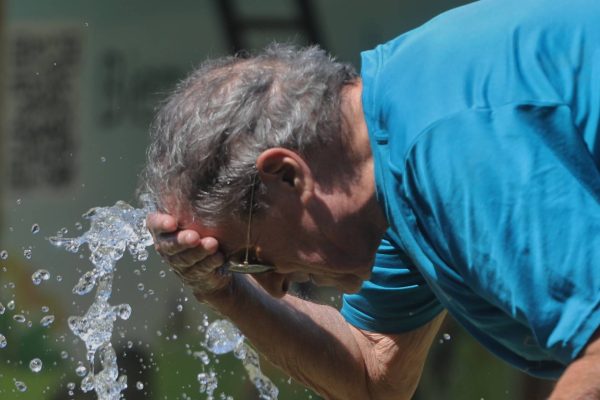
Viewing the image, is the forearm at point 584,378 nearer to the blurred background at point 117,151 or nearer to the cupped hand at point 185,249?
the cupped hand at point 185,249

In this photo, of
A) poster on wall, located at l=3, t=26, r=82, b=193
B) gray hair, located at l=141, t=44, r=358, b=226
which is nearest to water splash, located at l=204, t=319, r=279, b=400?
gray hair, located at l=141, t=44, r=358, b=226

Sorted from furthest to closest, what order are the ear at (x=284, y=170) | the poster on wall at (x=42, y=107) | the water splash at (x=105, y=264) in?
1. the poster on wall at (x=42, y=107)
2. the water splash at (x=105, y=264)
3. the ear at (x=284, y=170)

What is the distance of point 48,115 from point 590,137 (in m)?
4.51

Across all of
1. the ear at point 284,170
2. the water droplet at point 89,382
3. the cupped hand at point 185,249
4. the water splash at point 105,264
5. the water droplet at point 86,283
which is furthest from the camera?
the water droplet at point 89,382

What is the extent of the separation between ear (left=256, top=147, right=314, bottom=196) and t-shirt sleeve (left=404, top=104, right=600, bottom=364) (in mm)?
277

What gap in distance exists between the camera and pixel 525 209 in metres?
1.94

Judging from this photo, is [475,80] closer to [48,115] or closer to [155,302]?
[155,302]

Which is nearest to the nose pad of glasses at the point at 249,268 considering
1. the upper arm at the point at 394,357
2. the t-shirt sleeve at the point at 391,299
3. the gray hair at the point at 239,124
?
the gray hair at the point at 239,124

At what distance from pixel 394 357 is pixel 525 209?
3.90 feet

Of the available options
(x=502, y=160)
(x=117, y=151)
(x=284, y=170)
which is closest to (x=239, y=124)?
(x=284, y=170)

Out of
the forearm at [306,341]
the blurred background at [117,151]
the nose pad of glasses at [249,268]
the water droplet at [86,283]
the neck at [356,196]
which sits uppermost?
the neck at [356,196]

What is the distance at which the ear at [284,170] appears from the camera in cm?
226

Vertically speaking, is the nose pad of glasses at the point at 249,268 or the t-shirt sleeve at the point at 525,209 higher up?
the t-shirt sleeve at the point at 525,209

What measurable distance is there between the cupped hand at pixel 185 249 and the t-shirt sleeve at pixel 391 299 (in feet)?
1.21
